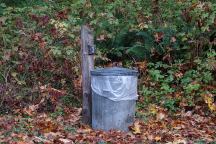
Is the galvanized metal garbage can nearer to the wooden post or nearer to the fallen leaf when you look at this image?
the fallen leaf

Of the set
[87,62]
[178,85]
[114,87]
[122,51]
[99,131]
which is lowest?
[99,131]

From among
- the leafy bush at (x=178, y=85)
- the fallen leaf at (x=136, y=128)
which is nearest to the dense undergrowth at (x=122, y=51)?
the leafy bush at (x=178, y=85)

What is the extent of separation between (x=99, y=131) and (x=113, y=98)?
1.88ft

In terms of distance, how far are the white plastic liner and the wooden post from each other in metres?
0.32

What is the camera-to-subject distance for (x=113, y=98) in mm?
7328

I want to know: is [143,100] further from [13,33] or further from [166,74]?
[13,33]

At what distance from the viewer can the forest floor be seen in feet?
22.0

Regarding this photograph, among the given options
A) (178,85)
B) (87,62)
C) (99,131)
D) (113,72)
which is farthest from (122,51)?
(99,131)

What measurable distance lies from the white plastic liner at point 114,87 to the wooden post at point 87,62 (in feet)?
1.04

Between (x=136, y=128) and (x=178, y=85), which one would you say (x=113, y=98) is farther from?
(x=178, y=85)

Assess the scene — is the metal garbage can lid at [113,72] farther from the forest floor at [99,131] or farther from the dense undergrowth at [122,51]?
the dense undergrowth at [122,51]

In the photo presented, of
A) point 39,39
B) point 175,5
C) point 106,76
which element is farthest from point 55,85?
point 175,5

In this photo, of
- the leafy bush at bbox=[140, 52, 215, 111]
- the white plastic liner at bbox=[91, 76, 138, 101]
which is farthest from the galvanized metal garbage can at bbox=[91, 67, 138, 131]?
the leafy bush at bbox=[140, 52, 215, 111]

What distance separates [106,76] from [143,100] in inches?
87.3
